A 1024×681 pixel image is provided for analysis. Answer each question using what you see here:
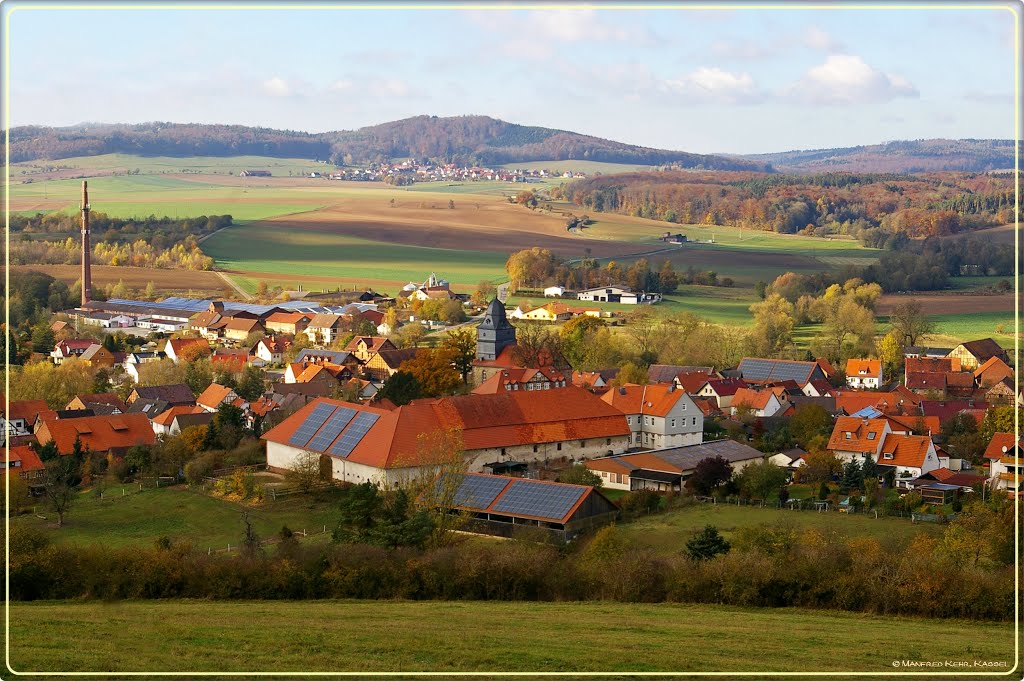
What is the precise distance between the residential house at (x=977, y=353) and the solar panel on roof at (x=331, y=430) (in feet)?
92.6

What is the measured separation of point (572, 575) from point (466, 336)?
2799cm

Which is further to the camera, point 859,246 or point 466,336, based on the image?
point 859,246

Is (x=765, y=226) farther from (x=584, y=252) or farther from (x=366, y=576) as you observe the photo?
(x=366, y=576)

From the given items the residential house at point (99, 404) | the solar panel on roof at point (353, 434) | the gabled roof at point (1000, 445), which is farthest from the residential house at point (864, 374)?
the residential house at point (99, 404)

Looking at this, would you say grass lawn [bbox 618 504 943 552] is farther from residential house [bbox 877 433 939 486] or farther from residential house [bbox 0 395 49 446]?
Result: residential house [bbox 0 395 49 446]

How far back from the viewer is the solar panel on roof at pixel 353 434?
31.7m

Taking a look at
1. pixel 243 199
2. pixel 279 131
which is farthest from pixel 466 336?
pixel 279 131

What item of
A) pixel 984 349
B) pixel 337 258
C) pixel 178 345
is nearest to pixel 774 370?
pixel 984 349

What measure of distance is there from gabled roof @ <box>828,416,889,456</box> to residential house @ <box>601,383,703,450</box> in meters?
4.20

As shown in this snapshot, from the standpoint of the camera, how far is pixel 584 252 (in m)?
98.1

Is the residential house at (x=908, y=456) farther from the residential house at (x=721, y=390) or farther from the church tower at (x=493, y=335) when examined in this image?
the church tower at (x=493, y=335)

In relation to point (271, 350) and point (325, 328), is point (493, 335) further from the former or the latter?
point (325, 328)

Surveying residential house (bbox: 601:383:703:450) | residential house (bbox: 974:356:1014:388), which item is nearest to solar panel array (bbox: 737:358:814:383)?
residential house (bbox: 974:356:1014:388)

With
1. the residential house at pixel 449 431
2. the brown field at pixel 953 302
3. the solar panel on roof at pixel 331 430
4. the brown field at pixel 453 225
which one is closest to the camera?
the residential house at pixel 449 431
